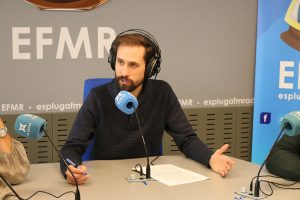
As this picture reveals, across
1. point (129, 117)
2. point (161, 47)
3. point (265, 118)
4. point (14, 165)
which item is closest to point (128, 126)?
point (129, 117)

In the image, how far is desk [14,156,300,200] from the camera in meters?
1.64

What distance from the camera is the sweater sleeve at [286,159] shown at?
1885 millimetres

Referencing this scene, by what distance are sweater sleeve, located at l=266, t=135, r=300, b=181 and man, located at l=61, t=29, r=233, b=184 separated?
12.0 inches

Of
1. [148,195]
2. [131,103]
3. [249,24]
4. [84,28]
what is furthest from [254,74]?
[148,195]

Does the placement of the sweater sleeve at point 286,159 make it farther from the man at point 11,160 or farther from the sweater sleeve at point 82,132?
the man at point 11,160

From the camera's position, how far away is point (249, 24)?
360 centimetres

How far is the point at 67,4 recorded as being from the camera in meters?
3.16

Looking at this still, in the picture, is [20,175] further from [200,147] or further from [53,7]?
[53,7]

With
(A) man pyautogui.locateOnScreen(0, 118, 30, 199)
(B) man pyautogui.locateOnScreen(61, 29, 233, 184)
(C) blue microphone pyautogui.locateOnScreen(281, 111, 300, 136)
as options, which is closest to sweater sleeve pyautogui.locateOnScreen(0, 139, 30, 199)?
(A) man pyautogui.locateOnScreen(0, 118, 30, 199)

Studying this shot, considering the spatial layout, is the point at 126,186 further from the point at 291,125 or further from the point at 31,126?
the point at 291,125

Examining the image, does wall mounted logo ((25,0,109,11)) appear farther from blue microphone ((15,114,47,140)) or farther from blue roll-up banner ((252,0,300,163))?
blue microphone ((15,114,47,140))

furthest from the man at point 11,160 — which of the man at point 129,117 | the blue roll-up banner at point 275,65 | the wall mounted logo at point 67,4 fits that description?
the blue roll-up banner at point 275,65

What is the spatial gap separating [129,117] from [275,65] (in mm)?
1699

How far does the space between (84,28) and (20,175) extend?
66.2 inches
